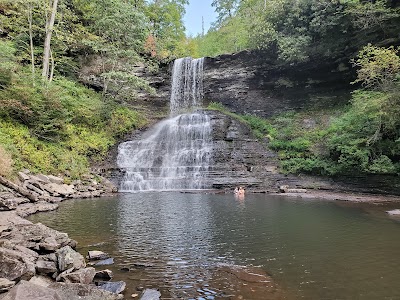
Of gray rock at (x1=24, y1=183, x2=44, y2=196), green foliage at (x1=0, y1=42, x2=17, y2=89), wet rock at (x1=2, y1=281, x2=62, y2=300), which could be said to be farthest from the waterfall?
wet rock at (x1=2, y1=281, x2=62, y2=300)

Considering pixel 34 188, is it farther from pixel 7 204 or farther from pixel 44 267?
pixel 44 267

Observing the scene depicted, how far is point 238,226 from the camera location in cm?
938

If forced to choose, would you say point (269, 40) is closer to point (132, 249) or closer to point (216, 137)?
point (216, 137)

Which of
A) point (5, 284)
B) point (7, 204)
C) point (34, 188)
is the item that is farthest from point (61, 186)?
point (5, 284)

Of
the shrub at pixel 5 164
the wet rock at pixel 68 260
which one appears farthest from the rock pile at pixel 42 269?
the shrub at pixel 5 164

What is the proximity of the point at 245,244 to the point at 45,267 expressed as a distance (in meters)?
4.55

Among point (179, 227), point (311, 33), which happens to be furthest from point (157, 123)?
point (179, 227)

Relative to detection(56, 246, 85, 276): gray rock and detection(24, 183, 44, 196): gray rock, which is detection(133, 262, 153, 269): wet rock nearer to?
detection(56, 246, 85, 276): gray rock

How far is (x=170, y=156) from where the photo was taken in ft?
75.4

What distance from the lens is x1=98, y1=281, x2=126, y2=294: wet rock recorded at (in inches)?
183

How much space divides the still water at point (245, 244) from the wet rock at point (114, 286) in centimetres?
13

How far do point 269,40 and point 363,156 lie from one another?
14279mm

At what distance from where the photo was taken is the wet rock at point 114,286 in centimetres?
466

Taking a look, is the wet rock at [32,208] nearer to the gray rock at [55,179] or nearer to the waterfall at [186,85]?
the gray rock at [55,179]
